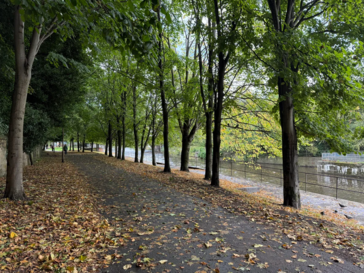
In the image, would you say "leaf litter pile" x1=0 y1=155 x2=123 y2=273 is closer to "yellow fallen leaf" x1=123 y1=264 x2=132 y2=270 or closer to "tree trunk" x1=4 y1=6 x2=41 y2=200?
"yellow fallen leaf" x1=123 y1=264 x2=132 y2=270

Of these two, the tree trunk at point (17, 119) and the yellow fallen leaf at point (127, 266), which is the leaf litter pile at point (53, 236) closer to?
the yellow fallen leaf at point (127, 266)

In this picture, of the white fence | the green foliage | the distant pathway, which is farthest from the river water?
the green foliage

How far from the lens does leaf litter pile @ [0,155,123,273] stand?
3149 mm

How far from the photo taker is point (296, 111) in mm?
8094

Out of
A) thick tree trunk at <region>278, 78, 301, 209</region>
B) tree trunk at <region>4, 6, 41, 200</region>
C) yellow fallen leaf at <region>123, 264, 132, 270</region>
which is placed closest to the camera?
yellow fallen leaf at <region>123, 264, 132, 270</region>

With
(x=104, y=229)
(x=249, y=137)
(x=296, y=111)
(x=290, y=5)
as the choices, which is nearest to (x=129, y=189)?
(x=104, y=229)

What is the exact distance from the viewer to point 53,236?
4.02 meters

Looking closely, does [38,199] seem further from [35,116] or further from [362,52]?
[362,52]

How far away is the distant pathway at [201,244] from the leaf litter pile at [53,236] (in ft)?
1.19

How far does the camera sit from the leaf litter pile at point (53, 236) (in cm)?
315

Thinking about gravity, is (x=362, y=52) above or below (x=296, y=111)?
above

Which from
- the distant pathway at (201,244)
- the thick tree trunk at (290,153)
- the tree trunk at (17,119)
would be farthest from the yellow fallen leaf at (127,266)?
the thick tree trunk at (290,153)

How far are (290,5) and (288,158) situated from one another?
5105mm

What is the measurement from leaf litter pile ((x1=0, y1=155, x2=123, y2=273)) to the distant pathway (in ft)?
1.19
